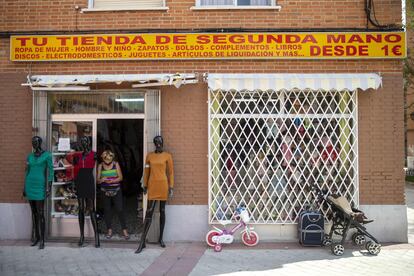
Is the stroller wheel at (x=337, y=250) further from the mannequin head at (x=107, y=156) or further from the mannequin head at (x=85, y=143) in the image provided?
the mannequin head at (x=85, y=143)

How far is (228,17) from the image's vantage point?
8.38 m

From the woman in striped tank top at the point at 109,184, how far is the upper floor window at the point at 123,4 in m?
2.85

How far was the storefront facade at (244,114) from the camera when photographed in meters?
8.21

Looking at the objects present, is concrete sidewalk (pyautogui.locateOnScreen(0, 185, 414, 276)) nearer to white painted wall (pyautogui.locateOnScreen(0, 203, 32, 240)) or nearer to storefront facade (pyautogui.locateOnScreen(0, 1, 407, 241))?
white painted wall (pyautogui.locateOnScreen(0, 203, 32, 240))

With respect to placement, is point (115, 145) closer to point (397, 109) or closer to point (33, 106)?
point (33, 106)

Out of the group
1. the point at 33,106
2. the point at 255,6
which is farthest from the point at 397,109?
the point at 33,106

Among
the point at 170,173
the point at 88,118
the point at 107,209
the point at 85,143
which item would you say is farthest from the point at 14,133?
the point at 170,173

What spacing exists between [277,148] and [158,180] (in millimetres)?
2366

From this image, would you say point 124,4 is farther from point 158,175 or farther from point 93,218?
point 93,218

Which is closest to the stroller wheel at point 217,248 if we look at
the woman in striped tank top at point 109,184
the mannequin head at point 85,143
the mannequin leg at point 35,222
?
the woman in striped tank top at point 109,184

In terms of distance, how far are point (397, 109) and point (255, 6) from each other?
3.33 m

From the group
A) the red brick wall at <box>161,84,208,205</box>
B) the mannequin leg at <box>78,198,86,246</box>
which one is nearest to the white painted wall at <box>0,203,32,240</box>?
the mannequin leg at <box>78,198,86,246</box>

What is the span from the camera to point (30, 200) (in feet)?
26.1

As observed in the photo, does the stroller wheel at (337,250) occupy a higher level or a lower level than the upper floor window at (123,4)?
lower
